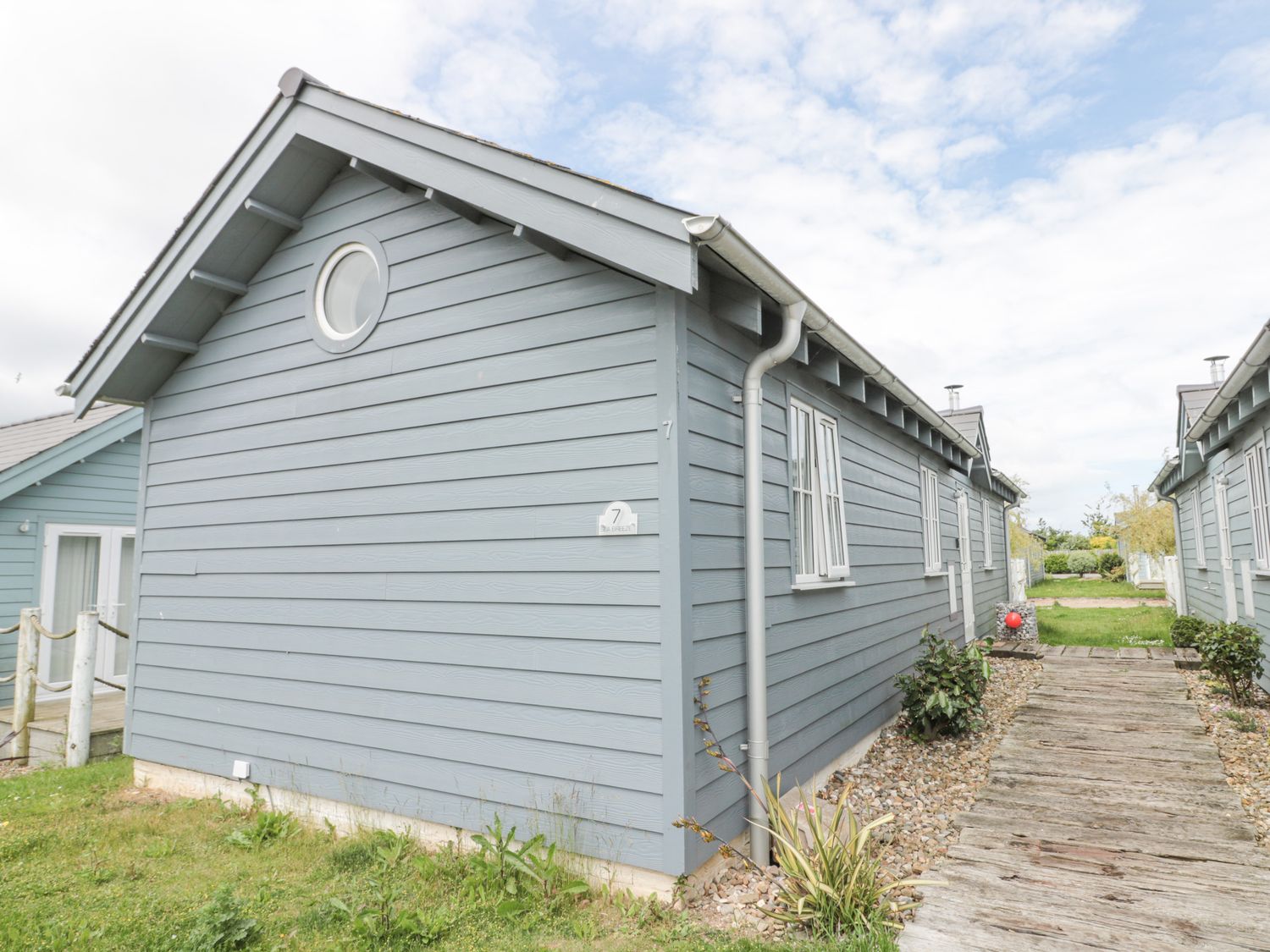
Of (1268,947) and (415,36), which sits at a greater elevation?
(415,36)

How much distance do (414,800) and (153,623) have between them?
3262mm

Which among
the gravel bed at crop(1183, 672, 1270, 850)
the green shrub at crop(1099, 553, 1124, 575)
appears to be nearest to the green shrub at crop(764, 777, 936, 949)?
the gravel bed at crop(1183, 672, 1270, 850)

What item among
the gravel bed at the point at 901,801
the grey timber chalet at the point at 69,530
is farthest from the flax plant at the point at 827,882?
the grey timber chalet at the point at 69,530

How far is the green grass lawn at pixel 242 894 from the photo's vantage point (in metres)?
3.23

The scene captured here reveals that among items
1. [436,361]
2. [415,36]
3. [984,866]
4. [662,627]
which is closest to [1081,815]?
[984,866]

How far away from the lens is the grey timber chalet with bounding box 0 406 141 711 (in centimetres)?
914

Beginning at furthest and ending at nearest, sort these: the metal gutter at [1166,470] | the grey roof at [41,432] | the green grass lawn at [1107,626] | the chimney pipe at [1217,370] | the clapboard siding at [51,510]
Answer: the chimney pipe at [1217,370] < the green grass lawn at [1107,626] < the metal gutter at [1166,470] < the grey roof at [41,432] < the clapboard siding at [51,510]

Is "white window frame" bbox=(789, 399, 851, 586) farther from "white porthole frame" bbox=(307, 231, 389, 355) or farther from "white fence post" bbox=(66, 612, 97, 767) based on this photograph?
"white fence post" bbox=(66, 612, 97, 767)

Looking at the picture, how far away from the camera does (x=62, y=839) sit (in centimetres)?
470

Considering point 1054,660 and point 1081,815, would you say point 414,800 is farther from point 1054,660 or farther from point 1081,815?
point 1054,660

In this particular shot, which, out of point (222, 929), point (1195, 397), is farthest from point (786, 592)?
point (1195, 397)

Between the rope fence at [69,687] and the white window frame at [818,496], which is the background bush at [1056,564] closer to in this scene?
the white window frame at [818,496]

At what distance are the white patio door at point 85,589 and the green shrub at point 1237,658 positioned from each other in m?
12.8

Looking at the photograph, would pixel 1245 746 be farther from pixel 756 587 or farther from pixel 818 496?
pixel 756 587
